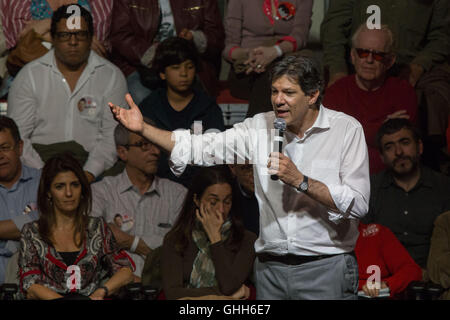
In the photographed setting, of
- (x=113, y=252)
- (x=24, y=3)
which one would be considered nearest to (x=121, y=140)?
(x=113, y=252)

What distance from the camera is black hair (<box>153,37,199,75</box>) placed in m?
3.73

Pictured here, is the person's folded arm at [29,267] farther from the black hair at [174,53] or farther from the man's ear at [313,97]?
the man's ear at [313,97]

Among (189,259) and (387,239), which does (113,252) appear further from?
(387,239)

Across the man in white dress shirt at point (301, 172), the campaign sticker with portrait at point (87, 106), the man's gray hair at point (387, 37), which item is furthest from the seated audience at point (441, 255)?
the campaign sticker with portrait at point (87, 106)

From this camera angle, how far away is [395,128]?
3.54m

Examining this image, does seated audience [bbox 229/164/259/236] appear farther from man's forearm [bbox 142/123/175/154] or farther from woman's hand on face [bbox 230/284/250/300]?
man's forearm [bbox 142/123/175/154]

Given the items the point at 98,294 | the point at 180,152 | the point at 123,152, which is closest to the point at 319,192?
the point at 180,152

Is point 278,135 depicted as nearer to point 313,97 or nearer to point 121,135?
point 313,97

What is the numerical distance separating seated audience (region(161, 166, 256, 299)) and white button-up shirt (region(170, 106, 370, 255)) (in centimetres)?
49

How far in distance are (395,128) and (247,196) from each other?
0.73 metres

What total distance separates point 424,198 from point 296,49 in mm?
1003

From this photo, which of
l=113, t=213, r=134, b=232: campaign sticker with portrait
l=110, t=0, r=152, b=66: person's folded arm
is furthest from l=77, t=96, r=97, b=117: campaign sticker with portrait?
l=113, t=213, r=134, b=232: campaign sticker with portrait

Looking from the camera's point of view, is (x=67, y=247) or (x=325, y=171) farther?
(x=67, y=247)

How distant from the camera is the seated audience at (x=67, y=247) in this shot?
305cm
